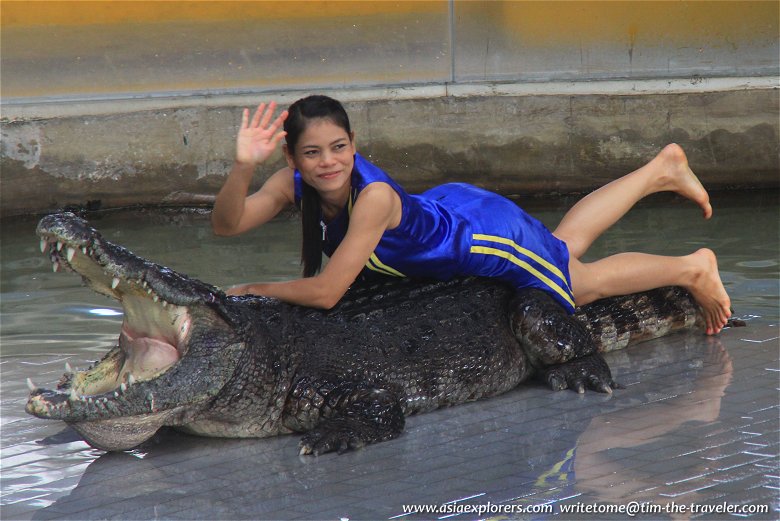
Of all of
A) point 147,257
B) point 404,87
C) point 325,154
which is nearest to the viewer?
point 325,154

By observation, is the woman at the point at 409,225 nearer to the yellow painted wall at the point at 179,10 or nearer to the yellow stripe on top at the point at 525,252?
the yellow stripe on top at the point at 525,252

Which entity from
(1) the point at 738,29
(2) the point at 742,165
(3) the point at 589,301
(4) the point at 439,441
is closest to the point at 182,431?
(4) the point at 439,441

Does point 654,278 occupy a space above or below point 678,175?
below

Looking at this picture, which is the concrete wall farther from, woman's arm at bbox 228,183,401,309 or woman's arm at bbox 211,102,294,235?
woman's arm at bbox 228,183,401,309

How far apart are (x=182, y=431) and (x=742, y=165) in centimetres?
501

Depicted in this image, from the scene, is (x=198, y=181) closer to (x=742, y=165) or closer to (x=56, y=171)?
(x=56, y=171)

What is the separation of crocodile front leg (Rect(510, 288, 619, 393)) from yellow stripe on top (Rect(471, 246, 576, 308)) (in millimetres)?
49

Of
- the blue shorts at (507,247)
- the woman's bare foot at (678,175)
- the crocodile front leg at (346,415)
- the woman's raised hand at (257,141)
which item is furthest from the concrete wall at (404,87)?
the crocodile front leg at (346,415)

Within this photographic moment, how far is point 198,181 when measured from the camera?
24.1ft

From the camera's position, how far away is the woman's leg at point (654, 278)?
429 centimetres

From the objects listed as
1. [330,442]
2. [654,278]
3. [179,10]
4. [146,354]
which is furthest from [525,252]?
[179,10]

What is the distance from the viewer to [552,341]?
3.96m

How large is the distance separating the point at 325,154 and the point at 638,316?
160cm

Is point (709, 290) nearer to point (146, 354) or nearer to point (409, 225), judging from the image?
point (409, 225)
